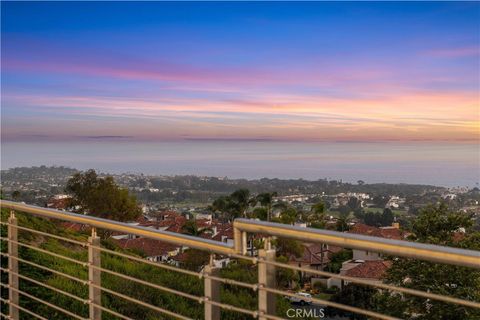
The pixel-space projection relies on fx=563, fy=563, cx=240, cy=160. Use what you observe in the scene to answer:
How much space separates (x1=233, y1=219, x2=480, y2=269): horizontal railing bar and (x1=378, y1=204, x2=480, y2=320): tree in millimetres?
16362

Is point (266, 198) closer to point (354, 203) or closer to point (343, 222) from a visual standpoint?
point (343, 222)

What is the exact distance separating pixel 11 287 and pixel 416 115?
39.7 meters

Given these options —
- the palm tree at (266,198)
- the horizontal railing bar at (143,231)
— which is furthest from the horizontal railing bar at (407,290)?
the palm tree at (266,198)

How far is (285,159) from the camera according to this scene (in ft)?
210

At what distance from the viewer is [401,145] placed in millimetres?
55156

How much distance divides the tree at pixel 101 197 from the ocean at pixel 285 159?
5.44 metres

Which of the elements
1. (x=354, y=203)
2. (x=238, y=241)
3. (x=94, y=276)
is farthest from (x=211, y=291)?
(x=354, y=203)

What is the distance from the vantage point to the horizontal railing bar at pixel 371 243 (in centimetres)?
143

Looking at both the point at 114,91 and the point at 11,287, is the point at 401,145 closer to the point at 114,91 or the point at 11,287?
the point at 114,91

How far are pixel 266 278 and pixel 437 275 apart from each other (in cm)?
1841

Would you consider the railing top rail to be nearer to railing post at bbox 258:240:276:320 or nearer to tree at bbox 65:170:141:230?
railing post at bbox 258:240:276:320

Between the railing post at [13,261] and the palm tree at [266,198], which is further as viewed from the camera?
the palm tree at [266,198]

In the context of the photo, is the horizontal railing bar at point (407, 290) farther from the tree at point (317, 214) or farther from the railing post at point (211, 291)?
the tree at point (317, 214)

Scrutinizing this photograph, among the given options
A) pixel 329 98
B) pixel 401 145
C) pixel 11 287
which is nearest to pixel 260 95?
pixel 329 98
